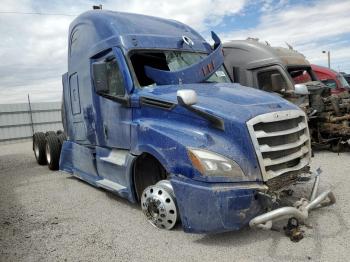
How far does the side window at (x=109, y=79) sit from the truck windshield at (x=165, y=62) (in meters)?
0.29

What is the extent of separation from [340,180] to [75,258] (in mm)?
4746

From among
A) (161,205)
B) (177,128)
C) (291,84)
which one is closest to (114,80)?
(177,128)

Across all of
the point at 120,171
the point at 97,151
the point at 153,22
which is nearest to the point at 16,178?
the point at 97,151

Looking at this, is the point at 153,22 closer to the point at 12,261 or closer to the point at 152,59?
the point at 152,59

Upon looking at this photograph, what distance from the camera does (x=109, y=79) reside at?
5742mm

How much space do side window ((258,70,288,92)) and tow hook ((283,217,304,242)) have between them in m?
5.44

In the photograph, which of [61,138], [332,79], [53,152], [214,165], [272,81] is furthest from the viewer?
[332,79]

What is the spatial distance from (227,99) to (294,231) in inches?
67.2

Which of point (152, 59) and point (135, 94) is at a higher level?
point (152, 59)

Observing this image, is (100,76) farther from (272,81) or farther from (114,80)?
(272,81)

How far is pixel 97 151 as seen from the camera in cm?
657

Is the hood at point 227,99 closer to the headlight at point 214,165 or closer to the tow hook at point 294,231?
the headlight at point 214,165

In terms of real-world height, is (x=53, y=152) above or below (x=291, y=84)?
below

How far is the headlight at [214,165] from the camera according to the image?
403 cm
